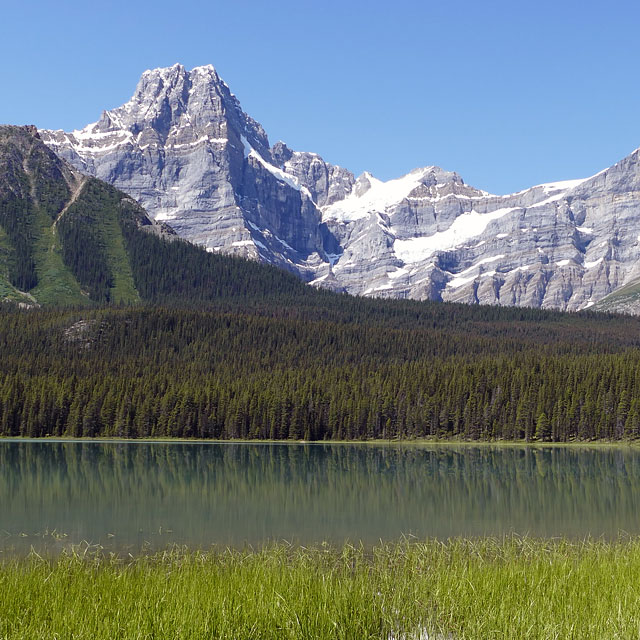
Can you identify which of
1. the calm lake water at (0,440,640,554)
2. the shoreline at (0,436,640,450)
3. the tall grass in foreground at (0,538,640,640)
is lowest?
the shoreline at (0,436,640,450)

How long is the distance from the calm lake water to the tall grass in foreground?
1386 cm

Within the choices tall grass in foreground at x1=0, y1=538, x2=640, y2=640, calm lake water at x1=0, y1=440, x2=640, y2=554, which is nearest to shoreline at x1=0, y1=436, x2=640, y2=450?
calm lake water at x1=0, y1=440, x2=640, y2=554

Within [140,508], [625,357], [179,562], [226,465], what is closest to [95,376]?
[226,465]

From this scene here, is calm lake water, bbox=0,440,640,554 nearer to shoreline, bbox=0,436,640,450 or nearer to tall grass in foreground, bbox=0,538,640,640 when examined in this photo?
tall grass in foreground, bbox=0,538,640,640

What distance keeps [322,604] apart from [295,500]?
3906cm

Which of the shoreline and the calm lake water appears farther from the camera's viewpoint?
the shoreline

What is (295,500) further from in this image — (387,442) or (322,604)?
(387,442)

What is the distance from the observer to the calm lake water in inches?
1533

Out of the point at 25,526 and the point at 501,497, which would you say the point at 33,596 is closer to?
the point at 25,526

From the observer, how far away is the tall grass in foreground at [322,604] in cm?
1449

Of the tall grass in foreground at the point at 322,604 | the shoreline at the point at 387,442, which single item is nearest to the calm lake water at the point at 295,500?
the tall grass in foreground at the point at 322,604

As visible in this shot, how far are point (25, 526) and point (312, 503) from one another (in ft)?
64.3

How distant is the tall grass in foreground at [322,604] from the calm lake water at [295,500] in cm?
1386

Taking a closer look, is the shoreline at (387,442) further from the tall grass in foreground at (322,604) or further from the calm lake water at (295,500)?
the tall grass in foreground at (322,604)
